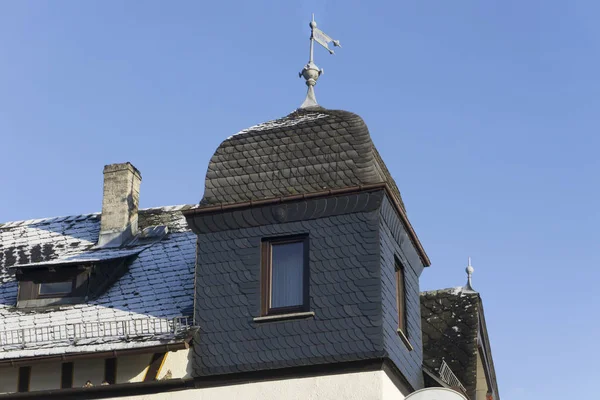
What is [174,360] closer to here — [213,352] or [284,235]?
[213,352]

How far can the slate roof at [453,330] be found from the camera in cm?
2307

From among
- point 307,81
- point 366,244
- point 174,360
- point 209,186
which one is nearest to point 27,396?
point 174,360

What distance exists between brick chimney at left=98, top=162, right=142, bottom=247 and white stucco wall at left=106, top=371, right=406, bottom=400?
5800 mm

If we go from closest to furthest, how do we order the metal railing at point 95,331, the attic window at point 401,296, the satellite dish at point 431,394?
1. the satellite dish at point 431,394
2. the metal railing at point 95,331
3. the attic window at point 401,296

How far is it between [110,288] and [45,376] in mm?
2256

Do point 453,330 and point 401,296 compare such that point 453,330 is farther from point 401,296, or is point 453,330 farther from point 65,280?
point 65,280

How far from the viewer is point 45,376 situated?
20453 millimetres

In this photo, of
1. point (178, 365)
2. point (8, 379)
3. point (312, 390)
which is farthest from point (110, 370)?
point (312, 390)

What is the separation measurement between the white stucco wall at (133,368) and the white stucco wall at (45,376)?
108cm

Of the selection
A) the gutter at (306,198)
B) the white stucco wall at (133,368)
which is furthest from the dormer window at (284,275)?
the white stucco wall at (133,368)

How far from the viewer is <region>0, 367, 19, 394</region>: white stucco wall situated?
20.5 metres

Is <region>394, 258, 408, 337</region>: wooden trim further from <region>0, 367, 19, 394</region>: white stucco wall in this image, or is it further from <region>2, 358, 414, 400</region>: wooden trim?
<region>0, 367, 19, 394</region>: white stucco wall

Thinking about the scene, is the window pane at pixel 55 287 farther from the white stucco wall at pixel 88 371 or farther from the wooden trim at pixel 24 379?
the white stucco wall at pixel 88 371

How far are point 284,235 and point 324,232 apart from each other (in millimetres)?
703
